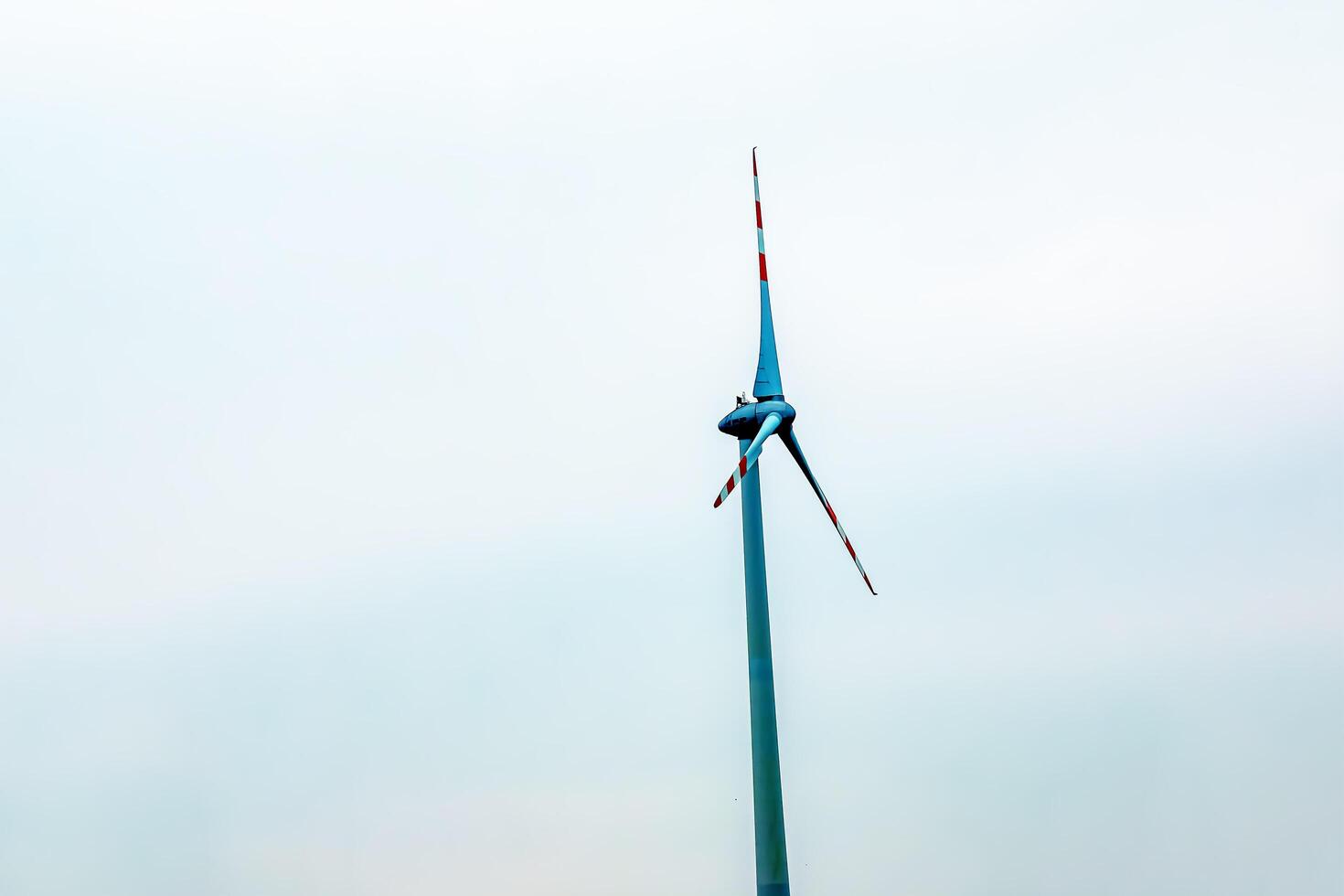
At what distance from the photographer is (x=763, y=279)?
6919 centimetres

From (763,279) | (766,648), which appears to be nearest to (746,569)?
(766,648)

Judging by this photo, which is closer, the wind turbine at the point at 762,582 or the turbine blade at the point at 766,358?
the wind turbine at the point at 762,582

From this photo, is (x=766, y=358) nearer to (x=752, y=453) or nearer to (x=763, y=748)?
(x=752, y=453)

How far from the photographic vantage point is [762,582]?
58688 mm

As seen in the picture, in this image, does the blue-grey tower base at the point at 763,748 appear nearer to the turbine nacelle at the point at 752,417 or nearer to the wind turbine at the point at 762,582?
the wind turbine at the point at 762,582

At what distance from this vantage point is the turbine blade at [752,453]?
57.1 meters

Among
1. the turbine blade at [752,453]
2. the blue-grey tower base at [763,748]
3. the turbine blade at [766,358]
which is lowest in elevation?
the blue-grey tower base at [763,748]

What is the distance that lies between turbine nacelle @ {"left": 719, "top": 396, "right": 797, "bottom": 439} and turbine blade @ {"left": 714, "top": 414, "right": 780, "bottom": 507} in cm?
32

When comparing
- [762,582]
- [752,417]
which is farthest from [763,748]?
[752,417]

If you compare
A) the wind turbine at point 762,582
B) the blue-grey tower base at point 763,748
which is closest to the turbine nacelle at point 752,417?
the wind turbine at point 762,582

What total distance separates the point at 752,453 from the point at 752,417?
11.3 ft

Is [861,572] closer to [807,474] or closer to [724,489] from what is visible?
[807,474]

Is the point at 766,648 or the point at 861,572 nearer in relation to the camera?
the point at 766,648

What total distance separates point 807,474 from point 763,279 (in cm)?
1050
